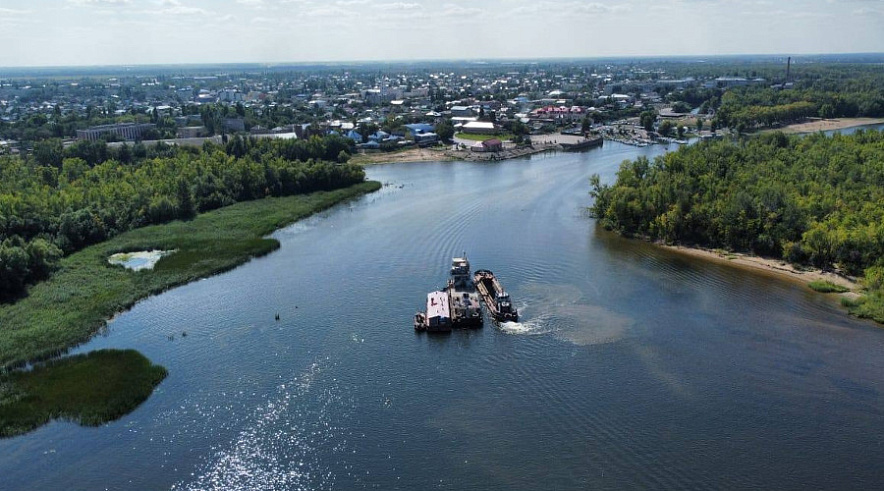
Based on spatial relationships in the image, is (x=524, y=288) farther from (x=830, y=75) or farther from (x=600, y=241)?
(x=830, y=75)

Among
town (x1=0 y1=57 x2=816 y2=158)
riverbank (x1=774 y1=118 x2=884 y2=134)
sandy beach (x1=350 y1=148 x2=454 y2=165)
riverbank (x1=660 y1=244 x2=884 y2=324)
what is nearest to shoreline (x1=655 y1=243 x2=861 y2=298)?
riverbank (x1=660 y1=244 x2=884 y2=324)

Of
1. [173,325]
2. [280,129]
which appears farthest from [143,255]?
[280,129]

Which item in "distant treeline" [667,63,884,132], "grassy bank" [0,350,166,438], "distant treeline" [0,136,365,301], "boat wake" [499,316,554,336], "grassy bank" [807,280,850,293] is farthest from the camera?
"distant treeline" [667,63,884,132]

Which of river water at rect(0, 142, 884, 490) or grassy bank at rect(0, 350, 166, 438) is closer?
river water at rect(0, 142, 884, 490)

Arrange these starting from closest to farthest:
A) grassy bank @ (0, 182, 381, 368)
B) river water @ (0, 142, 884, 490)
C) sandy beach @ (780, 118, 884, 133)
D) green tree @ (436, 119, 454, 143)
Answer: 1. river water @ (0, 142, 884, 490)
2. grassy bank @ (0, 182, 381, 368)
3. green tree @ (436, 119, 454, 143)
4. sandy beach @ (780, 118, 884, 133)

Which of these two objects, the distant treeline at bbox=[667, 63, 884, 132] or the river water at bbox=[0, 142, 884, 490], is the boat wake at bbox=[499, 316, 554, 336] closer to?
the river water at bbox=[0, 142, 884, 490]

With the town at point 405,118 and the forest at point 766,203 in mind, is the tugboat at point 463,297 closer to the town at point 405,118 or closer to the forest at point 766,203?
the forest at point 766,203
